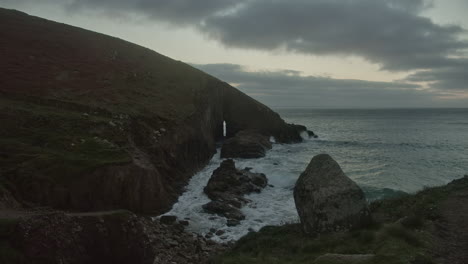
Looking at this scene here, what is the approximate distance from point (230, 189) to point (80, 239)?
1881cm

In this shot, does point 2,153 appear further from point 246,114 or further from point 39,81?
point 246,114

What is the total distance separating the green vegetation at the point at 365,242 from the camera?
11.4 metres

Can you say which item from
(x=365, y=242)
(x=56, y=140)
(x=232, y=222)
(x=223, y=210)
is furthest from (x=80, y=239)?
(x=56, y=140)

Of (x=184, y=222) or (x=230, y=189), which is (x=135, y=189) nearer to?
(x=184, y=222)

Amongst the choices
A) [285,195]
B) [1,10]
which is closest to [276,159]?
[285,195]

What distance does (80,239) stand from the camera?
10.3 meters

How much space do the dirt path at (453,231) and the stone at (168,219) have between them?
1443cm

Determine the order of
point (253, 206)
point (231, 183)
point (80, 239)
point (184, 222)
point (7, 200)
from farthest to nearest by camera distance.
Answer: point (231, 183) < point (253, 206) < point (184, 222) < point (7, 200) < point (80, 239)

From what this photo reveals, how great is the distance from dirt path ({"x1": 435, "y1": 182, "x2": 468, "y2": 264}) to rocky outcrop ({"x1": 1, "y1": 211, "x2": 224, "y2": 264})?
10467mm

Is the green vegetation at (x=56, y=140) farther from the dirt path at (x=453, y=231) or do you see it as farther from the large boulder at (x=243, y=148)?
the large boulder at (x=243, y=148)

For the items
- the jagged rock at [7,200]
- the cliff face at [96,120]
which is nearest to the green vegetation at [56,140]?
the cliff face at [96,120]

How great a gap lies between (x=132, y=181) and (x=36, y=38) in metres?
37.2

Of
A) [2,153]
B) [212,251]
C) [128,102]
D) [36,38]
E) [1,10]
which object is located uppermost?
[1,10]

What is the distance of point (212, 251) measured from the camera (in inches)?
671
